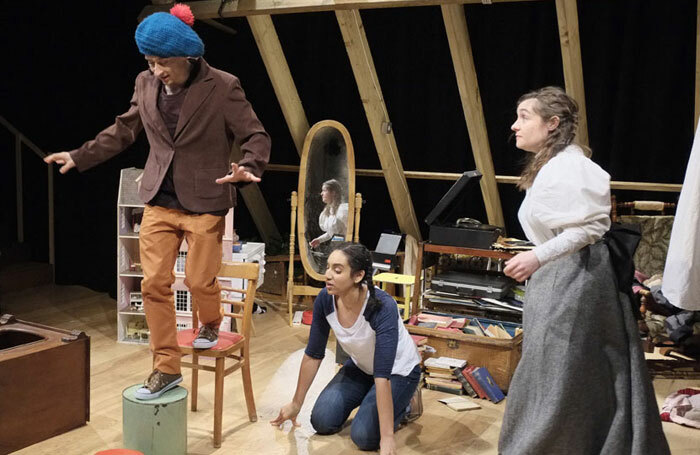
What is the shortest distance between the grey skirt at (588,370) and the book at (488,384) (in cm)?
156

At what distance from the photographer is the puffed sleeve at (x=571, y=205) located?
229cm

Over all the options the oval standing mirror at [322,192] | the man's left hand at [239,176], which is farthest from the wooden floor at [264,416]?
the man's left hand at [239,176]

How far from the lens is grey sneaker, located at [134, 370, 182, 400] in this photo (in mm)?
2873

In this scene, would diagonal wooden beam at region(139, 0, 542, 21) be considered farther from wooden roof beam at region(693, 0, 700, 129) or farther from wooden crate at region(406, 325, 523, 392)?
wooden crate at region(406, 325, 523, 392)

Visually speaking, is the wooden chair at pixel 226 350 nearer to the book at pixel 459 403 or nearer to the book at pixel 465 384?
the book at pixel 459 403

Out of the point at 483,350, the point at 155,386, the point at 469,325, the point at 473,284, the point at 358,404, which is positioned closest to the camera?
the point at 155,386

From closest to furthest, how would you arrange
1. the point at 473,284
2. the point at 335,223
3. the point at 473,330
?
the point at 473,330, the point at 473,284, the point at 335,223

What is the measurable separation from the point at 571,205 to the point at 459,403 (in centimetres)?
190

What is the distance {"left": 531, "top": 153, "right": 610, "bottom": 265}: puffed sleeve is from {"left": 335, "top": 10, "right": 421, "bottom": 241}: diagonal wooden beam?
284 cm

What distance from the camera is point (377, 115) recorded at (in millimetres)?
5344

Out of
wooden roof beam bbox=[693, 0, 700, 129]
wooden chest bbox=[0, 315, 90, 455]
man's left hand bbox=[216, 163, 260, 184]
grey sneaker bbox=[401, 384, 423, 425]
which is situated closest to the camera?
man's left hand bbox=[216, 163, 260, 184]

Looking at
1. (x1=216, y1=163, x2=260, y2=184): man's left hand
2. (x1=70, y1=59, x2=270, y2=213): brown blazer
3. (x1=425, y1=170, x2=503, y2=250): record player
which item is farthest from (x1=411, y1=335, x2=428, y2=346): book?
(x1=216, y1=163, x2=260, y2=184): man's left hand

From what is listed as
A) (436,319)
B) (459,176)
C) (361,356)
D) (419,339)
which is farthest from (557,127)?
(459,176)

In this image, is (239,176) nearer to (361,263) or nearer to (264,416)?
(361,263)
